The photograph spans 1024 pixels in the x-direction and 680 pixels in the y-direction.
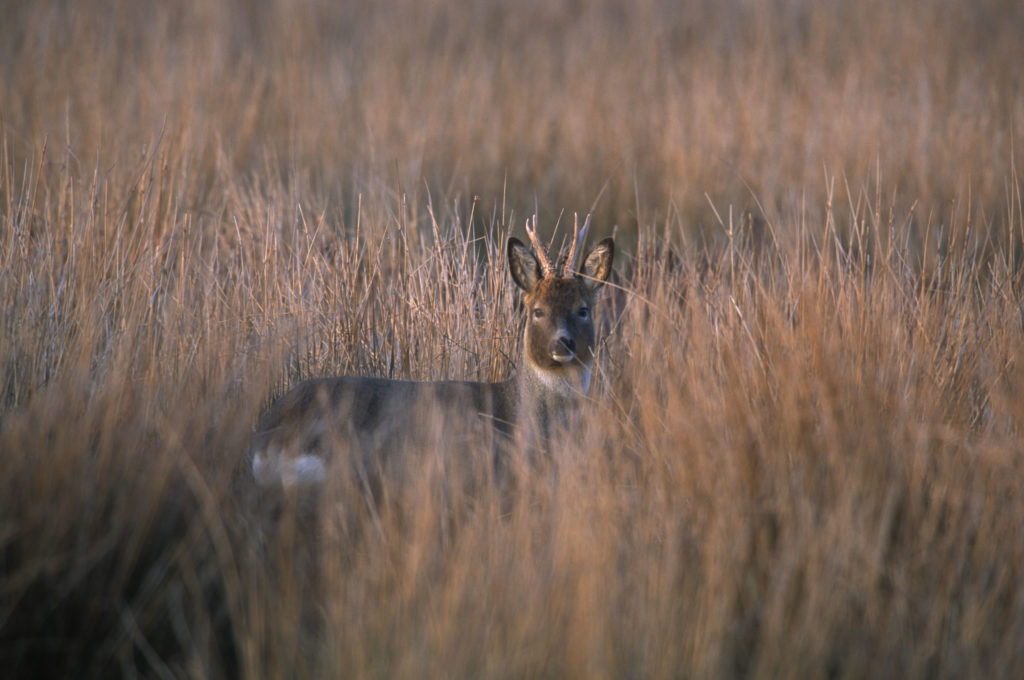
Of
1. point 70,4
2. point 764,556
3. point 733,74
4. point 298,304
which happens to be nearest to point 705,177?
point 733,74

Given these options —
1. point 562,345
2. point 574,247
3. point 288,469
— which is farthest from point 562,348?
point 288,469

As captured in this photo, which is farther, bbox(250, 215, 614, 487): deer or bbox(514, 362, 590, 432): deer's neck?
bbox(514, 362, 590, 432): deer's neck

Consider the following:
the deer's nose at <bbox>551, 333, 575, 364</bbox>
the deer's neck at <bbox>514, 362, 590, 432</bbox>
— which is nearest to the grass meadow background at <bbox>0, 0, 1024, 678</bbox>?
the deer's neck at <bbox>514, 362, 590, 432</bbox>

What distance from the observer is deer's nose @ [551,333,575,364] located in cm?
471

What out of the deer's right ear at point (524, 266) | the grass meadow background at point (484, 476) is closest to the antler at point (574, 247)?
the deer's right ear at point (524, 266)

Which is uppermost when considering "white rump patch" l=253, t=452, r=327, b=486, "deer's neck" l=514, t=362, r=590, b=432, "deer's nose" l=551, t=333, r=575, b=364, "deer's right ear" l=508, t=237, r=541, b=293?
"deer's right ear" l=508, t=237, r=541, b=293

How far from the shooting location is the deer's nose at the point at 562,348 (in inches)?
185

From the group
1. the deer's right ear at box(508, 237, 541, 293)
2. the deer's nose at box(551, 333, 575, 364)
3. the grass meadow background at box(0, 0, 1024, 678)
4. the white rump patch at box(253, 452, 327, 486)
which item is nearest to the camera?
the grass meadow background at box(0, 0, 1024, 678)

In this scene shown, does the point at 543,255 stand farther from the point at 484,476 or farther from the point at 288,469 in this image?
the point at 288,469

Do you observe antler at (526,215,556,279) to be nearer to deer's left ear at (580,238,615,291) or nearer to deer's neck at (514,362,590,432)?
deer's left ear at (580,238,615,291)

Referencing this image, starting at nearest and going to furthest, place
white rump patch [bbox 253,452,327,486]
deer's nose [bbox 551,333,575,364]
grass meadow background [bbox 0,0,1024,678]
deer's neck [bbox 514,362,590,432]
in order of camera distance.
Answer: grass meadow background [bbox 0,0,1024,678], white rump patch [bbox 253,452,327,486], deer's nose [bbox 551,333,575,364], deer's neck [bbox 514,362,590,432]

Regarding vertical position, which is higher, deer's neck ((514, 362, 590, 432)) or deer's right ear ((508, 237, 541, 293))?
deer's right ear ((508, 237, 541, 293))

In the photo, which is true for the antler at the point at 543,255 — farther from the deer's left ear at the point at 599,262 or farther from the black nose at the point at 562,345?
the black nose at the point at 562,345

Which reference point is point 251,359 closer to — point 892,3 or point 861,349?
point 861,349
